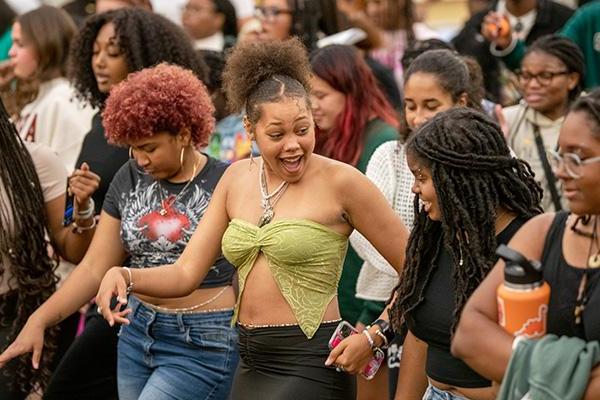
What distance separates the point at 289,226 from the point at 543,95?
111 inches

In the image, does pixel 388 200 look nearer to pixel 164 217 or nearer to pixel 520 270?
pixel 164 217

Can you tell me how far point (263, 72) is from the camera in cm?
504

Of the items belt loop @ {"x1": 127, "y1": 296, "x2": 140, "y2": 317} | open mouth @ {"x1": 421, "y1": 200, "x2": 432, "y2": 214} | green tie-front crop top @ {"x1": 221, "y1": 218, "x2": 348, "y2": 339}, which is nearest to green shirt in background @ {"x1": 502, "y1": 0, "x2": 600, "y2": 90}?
belt loop @ {"x1": 127, "y1": 296, "x2": 140, "y2": 317}

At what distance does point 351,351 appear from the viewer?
4.69 meters

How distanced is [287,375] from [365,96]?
2.50m

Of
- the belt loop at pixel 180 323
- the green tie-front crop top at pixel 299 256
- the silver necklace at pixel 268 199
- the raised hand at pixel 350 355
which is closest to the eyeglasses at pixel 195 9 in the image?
the belt loop at pixel 180 323

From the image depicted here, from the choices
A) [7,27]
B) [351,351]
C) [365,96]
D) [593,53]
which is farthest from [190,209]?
[7,27]

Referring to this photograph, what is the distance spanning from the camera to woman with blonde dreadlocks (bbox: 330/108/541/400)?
14.6ft

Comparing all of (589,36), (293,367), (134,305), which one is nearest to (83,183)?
(134,305)

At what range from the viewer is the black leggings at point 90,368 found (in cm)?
612

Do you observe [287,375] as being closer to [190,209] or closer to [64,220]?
[190,209]

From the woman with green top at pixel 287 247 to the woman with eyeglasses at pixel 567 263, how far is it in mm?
1064

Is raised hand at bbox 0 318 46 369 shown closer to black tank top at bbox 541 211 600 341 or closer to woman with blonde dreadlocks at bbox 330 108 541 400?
woman with blonde dreadlocks at bbox 330 108 541 400

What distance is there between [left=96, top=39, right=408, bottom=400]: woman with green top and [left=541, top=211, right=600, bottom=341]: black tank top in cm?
115
